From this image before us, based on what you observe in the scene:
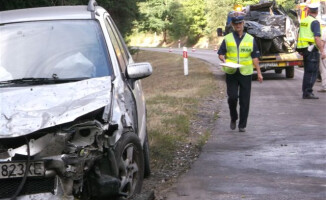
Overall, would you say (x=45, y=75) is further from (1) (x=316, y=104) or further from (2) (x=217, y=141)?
(1) (x=316, y=104)

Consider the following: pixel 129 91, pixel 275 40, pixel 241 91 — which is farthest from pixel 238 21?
pixel 275 40

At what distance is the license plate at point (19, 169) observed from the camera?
4.60 meters

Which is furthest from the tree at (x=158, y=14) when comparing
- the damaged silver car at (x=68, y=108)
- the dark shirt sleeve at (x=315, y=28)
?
the damaged silver car at (x=68, y=108)

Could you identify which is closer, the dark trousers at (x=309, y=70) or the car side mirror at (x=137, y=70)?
the car side mirror at (x=137, y=70)

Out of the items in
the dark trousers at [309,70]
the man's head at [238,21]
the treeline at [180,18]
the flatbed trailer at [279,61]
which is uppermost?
the man's head at [238,21]

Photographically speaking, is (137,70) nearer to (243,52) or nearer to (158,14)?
(243,52)

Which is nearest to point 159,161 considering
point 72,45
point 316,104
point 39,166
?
point 72,45

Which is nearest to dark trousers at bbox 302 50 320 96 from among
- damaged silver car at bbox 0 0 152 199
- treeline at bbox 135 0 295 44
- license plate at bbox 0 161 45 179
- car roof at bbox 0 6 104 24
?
damaged silver car at bbox 0 0 152 199

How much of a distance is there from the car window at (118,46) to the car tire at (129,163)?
0.92 m

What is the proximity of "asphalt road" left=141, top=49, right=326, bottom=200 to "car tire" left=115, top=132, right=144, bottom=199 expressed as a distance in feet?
2.20

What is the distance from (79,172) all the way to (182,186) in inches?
90.6

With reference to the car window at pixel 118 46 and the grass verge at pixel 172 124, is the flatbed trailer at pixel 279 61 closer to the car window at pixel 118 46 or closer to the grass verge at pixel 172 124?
the grass verge at pixel 172 124

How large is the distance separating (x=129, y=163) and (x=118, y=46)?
1.72m

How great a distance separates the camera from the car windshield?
234 inches
